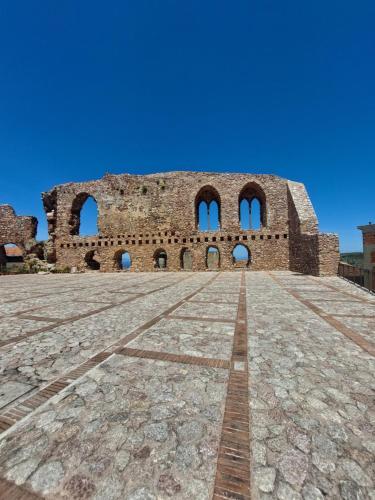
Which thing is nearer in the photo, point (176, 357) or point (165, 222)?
point (176, 357)

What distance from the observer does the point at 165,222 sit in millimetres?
21016

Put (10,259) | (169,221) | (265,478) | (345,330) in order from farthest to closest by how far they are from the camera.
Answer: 1. (10,259)
2. (169,221)
3. (345,330)
4. (265,478)

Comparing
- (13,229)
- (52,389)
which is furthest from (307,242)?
(13,229)

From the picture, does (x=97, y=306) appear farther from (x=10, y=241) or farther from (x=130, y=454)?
(x=10, y=241)

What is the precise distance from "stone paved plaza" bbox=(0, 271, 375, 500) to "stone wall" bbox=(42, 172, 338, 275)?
51.6ft

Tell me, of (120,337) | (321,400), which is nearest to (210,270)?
(120,337)

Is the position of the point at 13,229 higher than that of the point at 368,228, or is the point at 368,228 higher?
the point at 13,229

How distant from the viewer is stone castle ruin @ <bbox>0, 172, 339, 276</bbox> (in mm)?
19391

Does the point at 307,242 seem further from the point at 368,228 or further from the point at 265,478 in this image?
the point at 265,478

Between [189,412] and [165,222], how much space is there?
1961 cm

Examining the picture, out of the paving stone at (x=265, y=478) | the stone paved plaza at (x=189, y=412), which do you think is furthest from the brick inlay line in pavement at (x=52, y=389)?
the paving stone at (x=265, y=478)

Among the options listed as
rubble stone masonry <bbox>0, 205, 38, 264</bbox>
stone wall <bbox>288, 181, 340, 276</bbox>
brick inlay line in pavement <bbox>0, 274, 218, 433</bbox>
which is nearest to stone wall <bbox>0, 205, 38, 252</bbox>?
rubble stone masonry <bbox>0, 205, 38, 264</bbox>

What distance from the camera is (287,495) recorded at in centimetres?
121

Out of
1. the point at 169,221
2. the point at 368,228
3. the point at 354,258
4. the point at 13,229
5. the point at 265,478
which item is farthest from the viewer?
the point at 13,229
